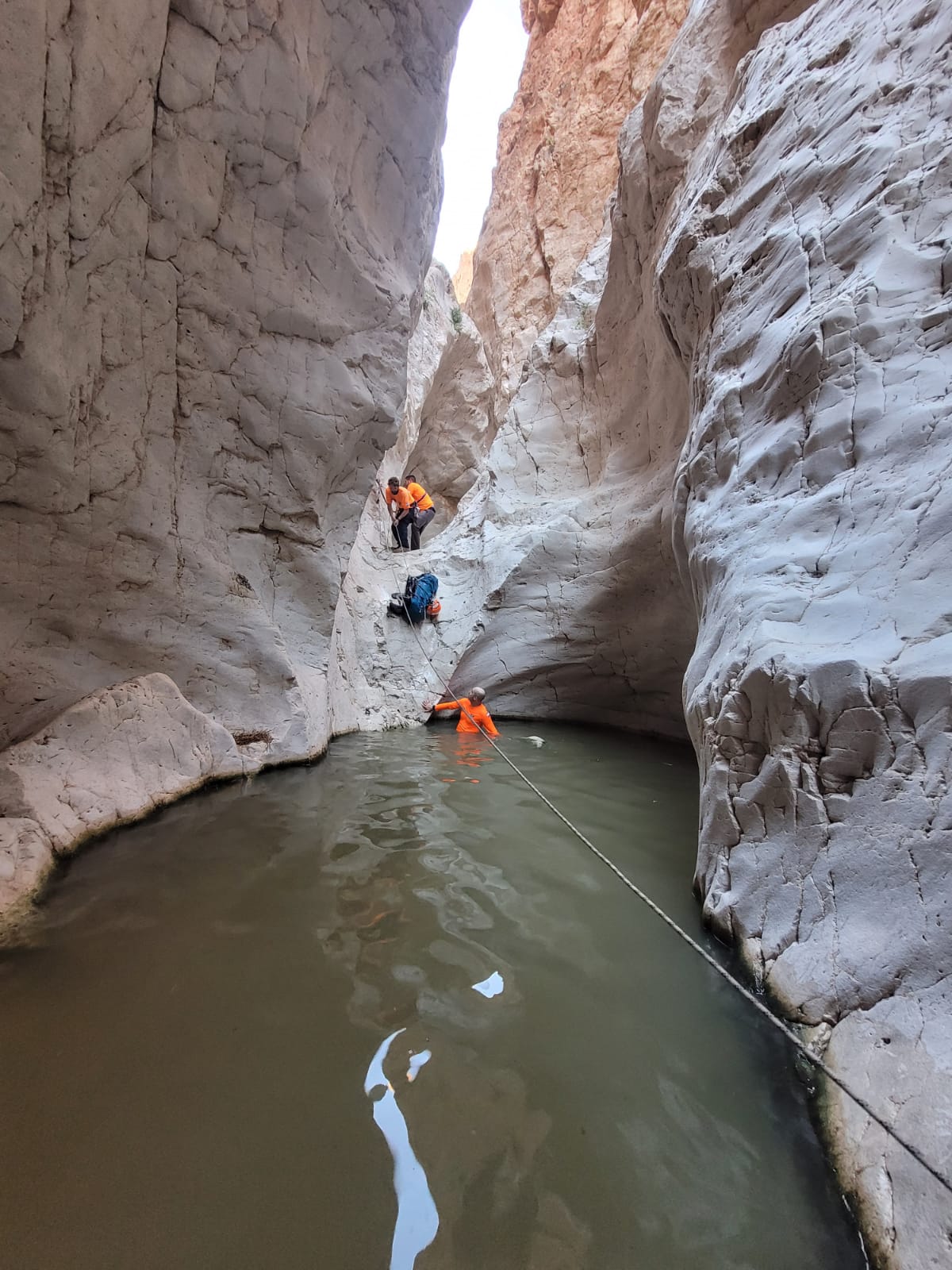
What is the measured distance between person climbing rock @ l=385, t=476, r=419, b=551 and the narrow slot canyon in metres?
4.29

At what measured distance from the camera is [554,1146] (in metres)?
1.34

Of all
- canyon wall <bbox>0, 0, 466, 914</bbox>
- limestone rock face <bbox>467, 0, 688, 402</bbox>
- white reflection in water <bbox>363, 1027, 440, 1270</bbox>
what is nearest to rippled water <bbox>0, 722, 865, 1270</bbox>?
white reflection in water <bbox>363, 1027, 440, 1270</bbox>

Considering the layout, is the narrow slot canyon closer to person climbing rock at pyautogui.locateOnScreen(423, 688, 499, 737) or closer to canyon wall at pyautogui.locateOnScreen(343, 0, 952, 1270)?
canyon wall at pyautogui.locateOnScreen(343, 0, 952, 1270)

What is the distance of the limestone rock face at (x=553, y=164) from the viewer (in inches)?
575

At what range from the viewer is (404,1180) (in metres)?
1.24

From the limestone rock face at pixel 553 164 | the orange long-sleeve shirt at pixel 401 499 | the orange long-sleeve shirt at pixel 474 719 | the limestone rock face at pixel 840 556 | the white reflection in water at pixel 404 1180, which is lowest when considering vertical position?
the white reflection in water at pixel 404 1180

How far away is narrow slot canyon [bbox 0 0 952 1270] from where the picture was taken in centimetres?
127

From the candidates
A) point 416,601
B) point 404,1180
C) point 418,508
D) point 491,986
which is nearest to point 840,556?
point 491,986

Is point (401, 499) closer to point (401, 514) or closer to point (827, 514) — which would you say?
point (401, 514)

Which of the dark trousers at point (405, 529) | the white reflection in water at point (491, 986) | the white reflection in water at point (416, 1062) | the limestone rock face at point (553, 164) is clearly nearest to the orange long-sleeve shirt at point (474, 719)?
the dark trousers at point (405, 529)

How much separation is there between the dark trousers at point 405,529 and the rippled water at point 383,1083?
24.9 feet

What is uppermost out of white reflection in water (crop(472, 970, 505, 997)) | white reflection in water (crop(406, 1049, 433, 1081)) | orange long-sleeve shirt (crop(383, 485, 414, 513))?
orange long-sleeve shirt (crop(383, 485, 414, 513))

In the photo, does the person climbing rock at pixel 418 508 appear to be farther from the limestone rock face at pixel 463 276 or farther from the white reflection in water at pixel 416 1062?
the limestone rock face at pixel 463 276

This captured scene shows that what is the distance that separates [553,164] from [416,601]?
14857mm
